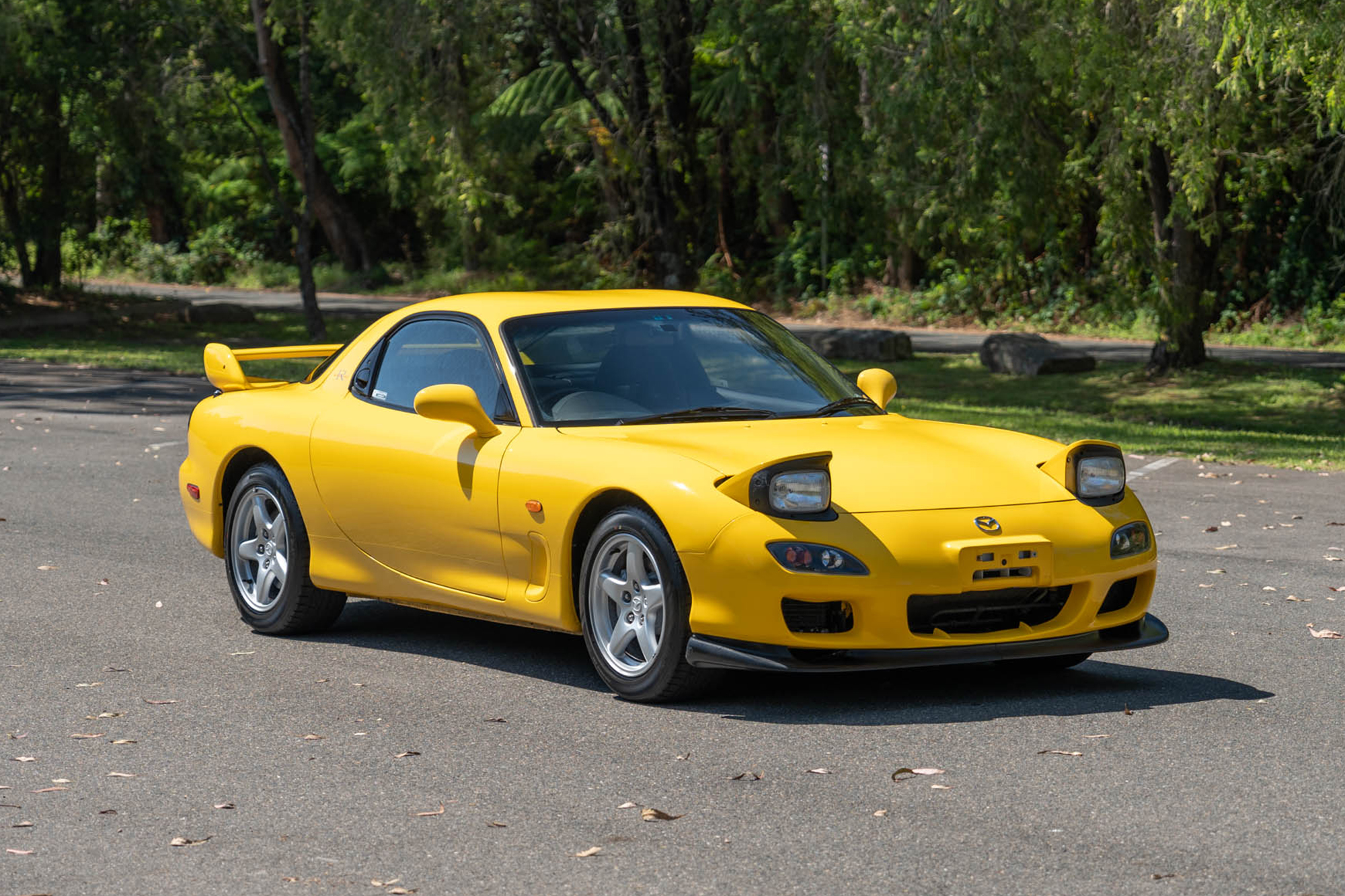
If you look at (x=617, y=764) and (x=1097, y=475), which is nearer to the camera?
(x=617, y=764)

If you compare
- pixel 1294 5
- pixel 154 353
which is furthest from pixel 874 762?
pixel 154 353

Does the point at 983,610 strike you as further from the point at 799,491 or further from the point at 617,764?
the point at 617,764

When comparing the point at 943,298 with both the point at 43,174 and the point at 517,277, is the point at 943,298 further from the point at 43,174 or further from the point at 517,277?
the point at 43,174

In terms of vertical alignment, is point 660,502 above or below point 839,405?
below

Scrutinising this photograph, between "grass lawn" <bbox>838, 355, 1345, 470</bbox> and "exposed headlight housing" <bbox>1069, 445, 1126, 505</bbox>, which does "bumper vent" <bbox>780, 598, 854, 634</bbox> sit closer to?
"exposed headlight housing" <bbox>1069, 445, 1126, 505</bbox>

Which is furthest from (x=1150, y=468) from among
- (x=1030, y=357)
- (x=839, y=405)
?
(x=1030, y=357)

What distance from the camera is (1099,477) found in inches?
256

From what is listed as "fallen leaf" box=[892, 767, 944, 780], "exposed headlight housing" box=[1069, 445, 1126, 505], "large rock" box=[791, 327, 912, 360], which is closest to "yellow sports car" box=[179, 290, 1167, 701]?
"exposed headlight housing" box=[1069, 445, 1126, 505]

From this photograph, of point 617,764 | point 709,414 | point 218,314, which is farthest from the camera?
point 218,314

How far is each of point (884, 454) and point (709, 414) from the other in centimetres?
80

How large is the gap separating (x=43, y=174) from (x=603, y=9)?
13196mm

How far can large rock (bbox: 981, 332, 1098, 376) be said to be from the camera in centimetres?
2505

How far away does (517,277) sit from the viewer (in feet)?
150

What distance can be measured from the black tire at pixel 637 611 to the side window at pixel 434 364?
96 cm
